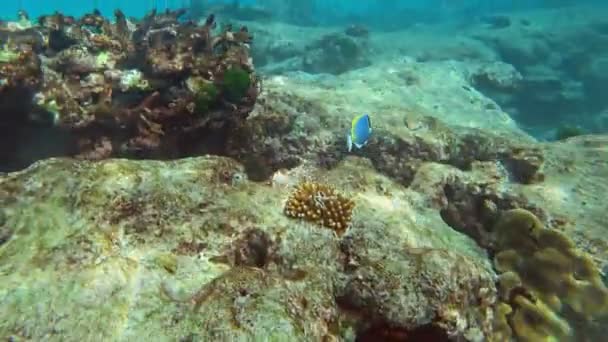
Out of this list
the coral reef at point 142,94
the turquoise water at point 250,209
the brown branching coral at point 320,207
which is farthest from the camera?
the coral reef at point 142,94

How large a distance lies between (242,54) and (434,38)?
21.6 meters

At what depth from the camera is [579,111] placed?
18719 millimetres

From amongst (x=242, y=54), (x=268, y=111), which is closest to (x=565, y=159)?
(x=268, y=111)

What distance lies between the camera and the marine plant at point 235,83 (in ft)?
18.2

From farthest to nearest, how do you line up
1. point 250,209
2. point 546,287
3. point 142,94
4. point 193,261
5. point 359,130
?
point 142,94
point 546,287
point 359,130
point 250,209
point 193,261

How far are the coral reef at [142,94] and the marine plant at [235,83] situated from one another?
0.01m

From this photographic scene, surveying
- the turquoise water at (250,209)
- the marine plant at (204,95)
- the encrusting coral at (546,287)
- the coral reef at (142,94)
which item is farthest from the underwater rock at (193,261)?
the coral reef at (142,94)

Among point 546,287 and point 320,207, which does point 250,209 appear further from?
point 546,287

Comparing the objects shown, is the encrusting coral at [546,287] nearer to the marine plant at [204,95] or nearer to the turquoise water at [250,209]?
the turquoise water at [250,209]

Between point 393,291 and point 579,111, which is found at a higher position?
point 393,291

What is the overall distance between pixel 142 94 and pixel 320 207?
2947mm

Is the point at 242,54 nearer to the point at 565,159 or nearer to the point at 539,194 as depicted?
the point at 539,194

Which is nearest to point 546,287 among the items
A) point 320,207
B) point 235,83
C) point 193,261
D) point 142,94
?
point 320,207

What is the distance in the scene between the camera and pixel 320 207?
14.3ft
